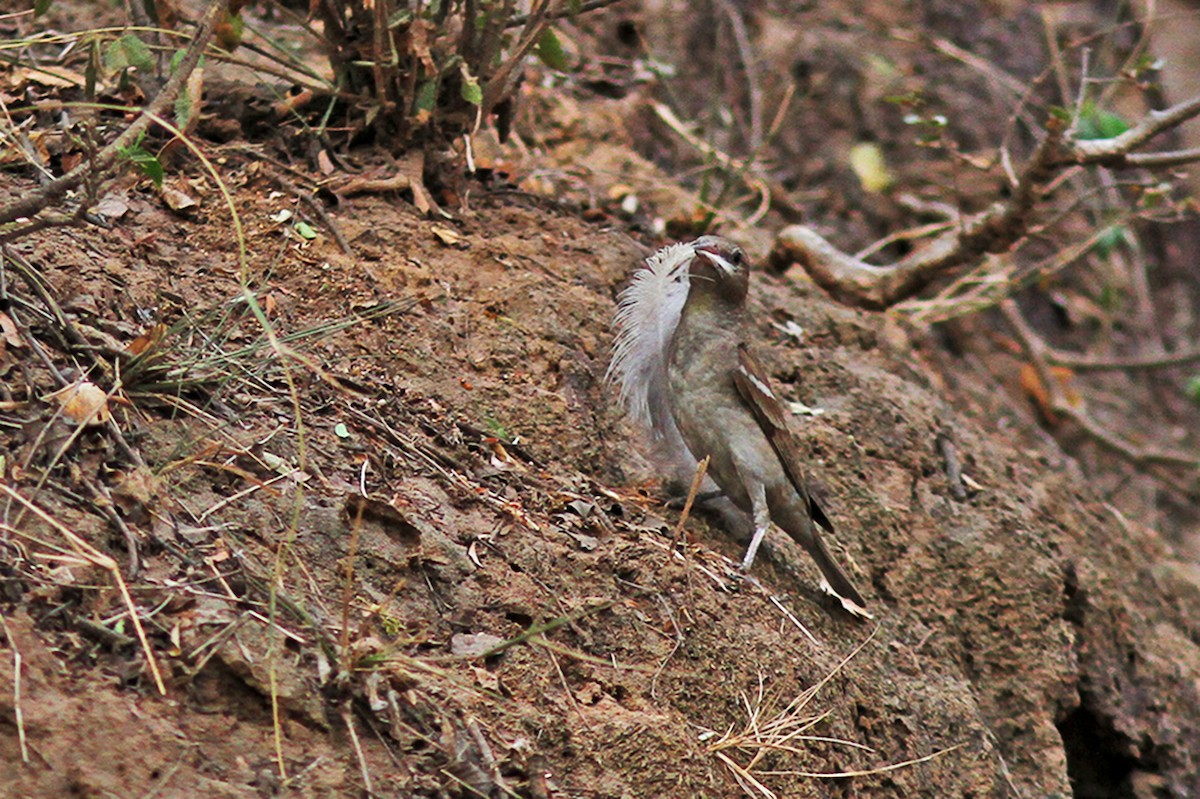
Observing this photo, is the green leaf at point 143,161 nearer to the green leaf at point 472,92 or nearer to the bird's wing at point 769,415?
the green leaf at point 472,92

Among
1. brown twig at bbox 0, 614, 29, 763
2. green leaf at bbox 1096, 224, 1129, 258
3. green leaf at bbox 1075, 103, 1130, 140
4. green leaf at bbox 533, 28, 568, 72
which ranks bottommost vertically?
green leaf at bbox 1096, 224, 1129, 258

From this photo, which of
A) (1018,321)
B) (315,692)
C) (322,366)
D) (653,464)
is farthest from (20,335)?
(1018,321)

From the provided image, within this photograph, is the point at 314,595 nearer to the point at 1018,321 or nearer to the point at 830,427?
the point at 830,427

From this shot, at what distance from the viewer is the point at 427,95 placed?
5.35 meters

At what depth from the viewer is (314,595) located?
350 cm

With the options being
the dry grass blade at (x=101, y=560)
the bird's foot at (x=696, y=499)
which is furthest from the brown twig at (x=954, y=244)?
the dry grass blade at (x=101, y=560)

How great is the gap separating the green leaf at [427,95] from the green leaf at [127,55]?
1.24 metres

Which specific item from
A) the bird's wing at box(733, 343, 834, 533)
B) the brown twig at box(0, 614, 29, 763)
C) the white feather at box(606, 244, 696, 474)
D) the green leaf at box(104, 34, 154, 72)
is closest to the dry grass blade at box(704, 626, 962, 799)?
the bird's wing at box(733, 343, 834, 533)

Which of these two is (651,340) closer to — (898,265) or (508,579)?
(508,579)

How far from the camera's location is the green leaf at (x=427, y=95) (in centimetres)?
535

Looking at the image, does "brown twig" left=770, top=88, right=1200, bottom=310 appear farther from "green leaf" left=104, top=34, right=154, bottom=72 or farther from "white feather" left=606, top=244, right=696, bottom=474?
"green leaf" left=104, top=34, right=154, bottom=72

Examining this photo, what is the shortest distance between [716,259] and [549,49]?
1.13 meters

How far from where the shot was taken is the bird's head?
5.20 metres

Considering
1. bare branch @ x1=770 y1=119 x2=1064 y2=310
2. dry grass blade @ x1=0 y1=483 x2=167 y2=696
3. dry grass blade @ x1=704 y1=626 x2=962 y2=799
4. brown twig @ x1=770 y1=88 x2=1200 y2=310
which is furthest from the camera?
bare branch @ x1=770 y1=119 x2=1064 y2=310
